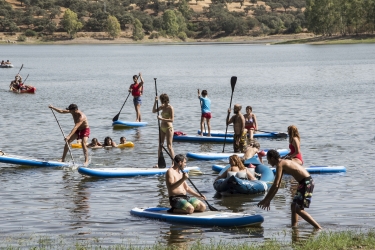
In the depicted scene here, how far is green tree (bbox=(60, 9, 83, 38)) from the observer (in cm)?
18012

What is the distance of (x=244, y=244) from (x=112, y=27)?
17313 cm

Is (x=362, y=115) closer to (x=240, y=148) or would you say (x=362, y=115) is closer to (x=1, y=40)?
(x=240, y=148)

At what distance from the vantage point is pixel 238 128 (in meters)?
22.4

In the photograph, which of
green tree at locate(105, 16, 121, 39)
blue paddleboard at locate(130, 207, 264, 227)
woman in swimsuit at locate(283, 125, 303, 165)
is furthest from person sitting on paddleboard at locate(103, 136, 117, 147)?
green tree at locate(105, 16, 121, 39)

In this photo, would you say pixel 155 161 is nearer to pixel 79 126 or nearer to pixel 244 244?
pixel 79 126

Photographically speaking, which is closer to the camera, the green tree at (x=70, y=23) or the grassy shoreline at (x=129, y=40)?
the green tree at (x=70, y=23)

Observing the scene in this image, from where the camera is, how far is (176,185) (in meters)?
14.3

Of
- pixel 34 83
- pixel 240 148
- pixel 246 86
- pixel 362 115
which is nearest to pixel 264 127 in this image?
pixel 362 115

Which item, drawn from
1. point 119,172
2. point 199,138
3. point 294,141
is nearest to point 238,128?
point 119,172

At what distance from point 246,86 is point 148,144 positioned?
30.9 meters

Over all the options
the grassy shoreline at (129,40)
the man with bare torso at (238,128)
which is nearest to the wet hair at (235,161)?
the man with bare torso at (238,128)

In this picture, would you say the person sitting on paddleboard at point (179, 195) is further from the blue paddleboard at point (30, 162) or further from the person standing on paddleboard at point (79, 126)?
the blue paddleboard at point (30, 162)

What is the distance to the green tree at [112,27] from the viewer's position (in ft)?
598

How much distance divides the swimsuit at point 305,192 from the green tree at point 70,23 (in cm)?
17078
